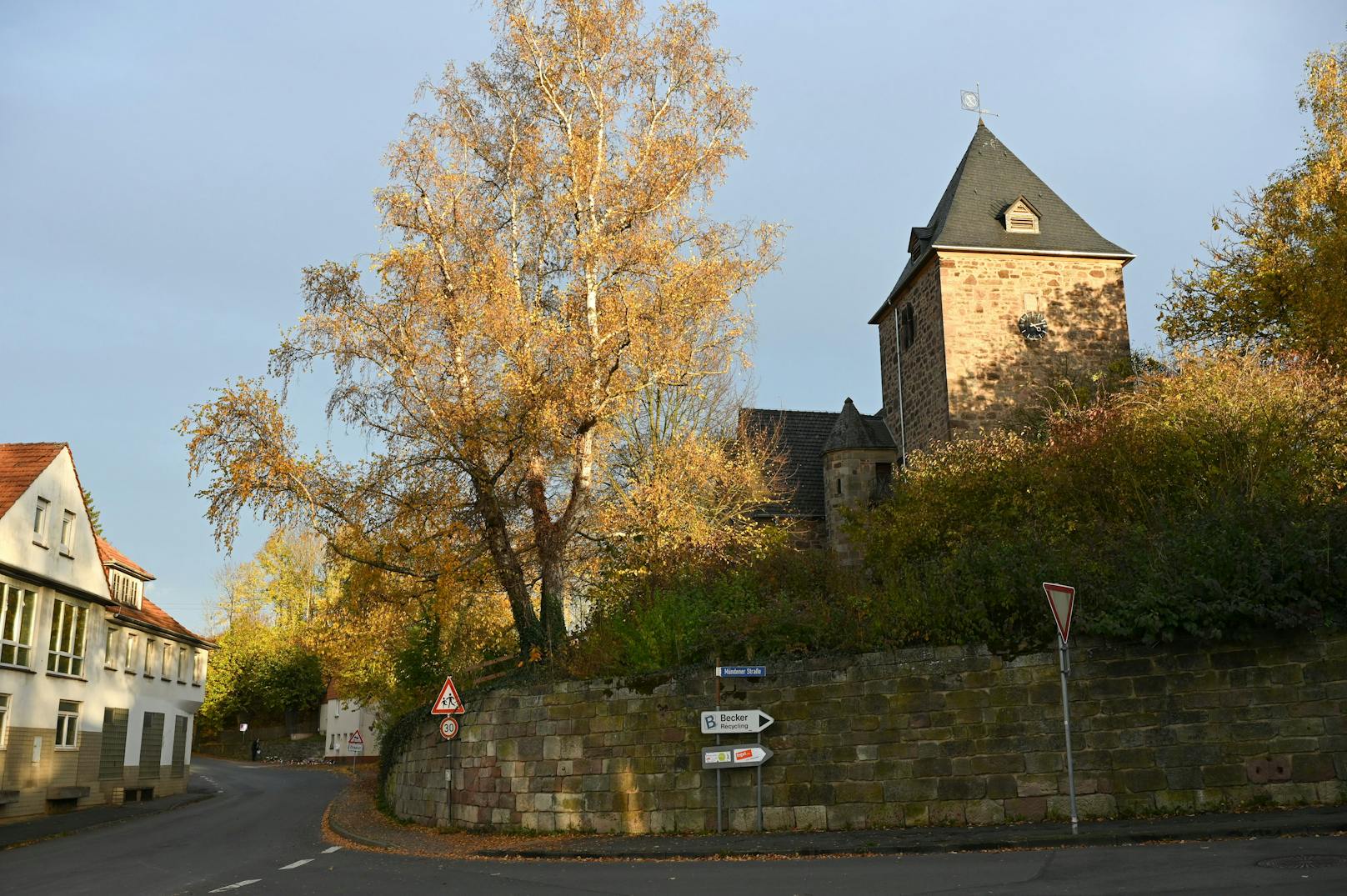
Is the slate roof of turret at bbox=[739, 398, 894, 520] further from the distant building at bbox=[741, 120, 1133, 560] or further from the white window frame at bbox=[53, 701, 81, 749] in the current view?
the white window frame at bbox=[53, 701, 81, 749]

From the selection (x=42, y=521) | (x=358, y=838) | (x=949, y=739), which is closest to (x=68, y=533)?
(x=42, y=521)

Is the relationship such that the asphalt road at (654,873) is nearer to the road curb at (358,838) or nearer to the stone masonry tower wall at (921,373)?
the road curb at (358,838)

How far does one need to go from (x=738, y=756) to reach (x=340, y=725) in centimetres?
5145

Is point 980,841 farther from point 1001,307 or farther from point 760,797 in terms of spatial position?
point 1001,307

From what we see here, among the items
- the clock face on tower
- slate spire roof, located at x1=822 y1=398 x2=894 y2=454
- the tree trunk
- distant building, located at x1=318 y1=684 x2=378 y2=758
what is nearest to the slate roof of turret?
slate spire roof, located at x1=822 y1=398 x2=894 y2=454

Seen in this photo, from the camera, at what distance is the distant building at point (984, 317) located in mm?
30375

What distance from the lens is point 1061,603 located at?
1158 cm

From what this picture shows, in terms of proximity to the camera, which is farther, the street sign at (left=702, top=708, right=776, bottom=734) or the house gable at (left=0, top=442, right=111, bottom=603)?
the house gable at (left=0, top=442, right=111, bottom=603)

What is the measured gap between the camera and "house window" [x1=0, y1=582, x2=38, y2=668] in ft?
81.1

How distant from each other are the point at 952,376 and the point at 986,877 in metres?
21.9

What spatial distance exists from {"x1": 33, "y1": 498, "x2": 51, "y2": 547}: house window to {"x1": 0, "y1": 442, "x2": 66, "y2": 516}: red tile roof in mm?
726

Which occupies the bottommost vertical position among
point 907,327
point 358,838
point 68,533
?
point 358,838

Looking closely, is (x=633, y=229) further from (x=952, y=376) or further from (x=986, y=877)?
(x=986, y=877)

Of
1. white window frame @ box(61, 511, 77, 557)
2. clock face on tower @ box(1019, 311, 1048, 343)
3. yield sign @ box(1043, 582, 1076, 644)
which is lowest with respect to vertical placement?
yield sign @ box(1043, 582, 1076, 644)
